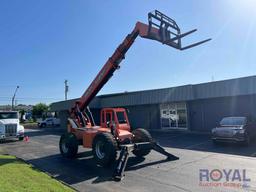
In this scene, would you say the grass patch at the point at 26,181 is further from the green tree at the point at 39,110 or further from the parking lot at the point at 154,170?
the green tree at the point at 39,110

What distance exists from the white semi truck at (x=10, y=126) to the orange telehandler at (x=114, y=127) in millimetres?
9522

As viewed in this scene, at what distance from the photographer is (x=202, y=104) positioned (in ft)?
72.5

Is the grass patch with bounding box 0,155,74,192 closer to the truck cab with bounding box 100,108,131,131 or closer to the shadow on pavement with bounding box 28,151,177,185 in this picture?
Result: the shadow on pavement with bounding box 28,151,177,185

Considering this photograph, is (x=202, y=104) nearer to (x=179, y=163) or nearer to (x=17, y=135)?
(x=179, y=163)

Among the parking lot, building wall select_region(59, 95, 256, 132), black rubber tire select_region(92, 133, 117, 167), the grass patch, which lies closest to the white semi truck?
the parking lot

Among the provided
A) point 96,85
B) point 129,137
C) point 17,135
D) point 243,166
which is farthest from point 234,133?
point 17,135

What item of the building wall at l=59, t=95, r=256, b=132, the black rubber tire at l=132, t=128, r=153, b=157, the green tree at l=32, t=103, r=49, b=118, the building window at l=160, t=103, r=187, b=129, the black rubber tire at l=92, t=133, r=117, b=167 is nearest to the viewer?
the black rubber tire at l=92, t=133, r=117, b=167

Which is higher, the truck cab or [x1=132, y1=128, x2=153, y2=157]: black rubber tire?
the truck cab

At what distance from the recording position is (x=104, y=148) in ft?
31.8
